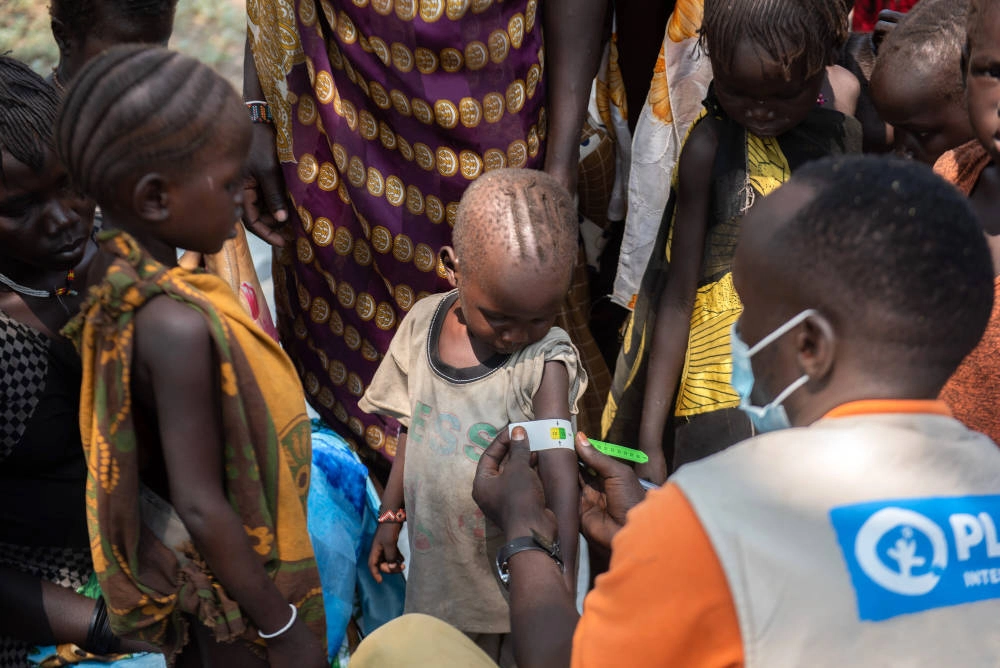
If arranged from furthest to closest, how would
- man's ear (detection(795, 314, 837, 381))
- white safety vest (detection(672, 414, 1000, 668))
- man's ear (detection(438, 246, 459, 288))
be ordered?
1. man's ear (detection(438, 246, 459, 288))
2. man's ear (detection(795, 314, 837, 381))
3. white safety vest (detection(672, 414, 1000, 668))

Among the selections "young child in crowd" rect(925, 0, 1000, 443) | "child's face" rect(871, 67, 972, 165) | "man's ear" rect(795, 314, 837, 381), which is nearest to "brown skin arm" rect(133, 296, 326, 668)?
"man's ear" rect(795, 314, 837, 381)

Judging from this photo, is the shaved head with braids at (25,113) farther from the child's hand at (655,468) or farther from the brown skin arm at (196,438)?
the child's hand at (655,468)

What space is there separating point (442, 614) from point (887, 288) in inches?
58.3

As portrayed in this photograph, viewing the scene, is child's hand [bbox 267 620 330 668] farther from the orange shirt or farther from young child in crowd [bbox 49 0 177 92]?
young child in crowd [bbox 49 0 177 92]

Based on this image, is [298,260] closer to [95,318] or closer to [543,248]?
[543,248]

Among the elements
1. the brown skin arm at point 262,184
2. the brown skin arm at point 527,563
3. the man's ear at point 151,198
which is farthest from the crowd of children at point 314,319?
the brown skin arm at point 262,184

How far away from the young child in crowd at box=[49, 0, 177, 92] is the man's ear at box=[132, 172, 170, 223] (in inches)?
52.4

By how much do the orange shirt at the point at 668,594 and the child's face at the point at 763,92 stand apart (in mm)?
1198

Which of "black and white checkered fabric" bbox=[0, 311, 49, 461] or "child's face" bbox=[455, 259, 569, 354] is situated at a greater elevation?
"child's face" bbox=[455, 259, 569, 354]

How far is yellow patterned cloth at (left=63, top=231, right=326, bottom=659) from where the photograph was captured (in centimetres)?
153

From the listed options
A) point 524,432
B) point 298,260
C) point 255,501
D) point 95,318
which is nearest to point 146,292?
point 95,318

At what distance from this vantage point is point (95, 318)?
1.50 m

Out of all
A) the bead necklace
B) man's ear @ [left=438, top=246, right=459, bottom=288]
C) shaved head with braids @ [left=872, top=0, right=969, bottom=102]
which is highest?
shaved head with braids @ [left=872, top=0, right=969, bottom=102]

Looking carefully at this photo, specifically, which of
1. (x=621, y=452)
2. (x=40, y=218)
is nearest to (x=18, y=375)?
(x=40, y=218)
